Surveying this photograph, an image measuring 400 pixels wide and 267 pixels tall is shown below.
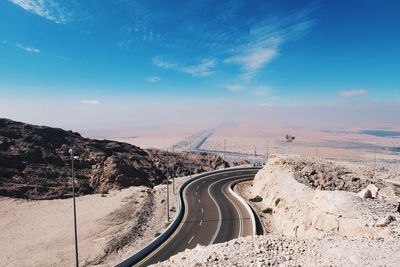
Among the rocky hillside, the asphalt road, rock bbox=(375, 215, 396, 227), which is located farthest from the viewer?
the rocky hillside

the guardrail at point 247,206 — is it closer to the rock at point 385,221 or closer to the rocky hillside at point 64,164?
the rocky hillside at point 64,164

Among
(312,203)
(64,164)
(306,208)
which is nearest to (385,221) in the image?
(312,203)

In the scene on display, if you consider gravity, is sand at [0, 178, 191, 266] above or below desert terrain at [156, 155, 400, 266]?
below

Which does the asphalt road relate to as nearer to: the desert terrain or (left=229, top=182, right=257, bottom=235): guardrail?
(left=229, top=182, right=257, bottom=235): guardrail

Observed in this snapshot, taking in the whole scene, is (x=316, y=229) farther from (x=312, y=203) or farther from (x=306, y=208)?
(x=306, y=208)

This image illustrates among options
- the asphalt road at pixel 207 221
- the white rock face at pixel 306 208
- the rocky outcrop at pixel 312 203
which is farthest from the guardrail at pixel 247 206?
the white rock face at pixel 306 208

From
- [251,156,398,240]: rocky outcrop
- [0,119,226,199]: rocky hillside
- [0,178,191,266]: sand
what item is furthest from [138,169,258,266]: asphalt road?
[0,119,226,199]: rocky hillside

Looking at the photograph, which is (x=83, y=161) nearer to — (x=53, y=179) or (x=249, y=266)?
(x=53, y=179)
